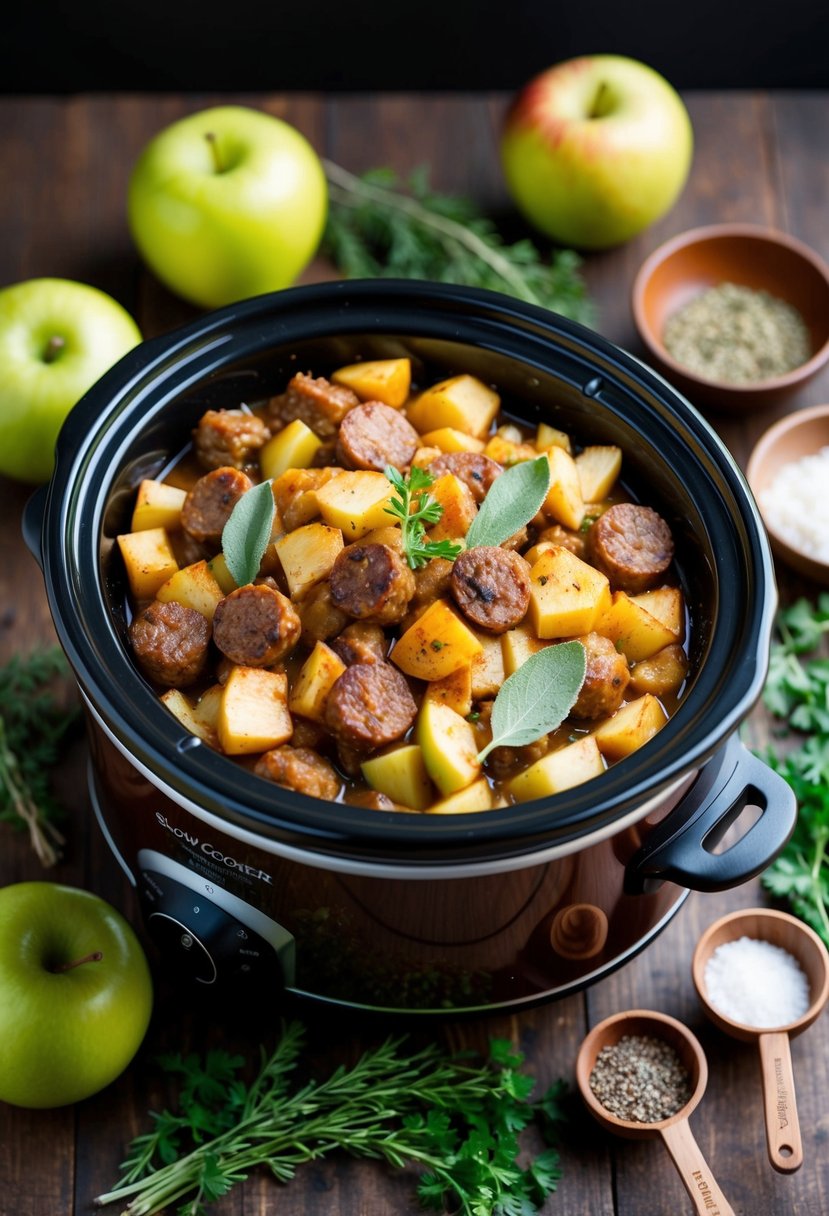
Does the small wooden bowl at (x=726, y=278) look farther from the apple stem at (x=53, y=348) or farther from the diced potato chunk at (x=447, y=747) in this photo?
the diced potato chunk at (x=447, y=747)

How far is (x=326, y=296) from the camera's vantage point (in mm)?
2439

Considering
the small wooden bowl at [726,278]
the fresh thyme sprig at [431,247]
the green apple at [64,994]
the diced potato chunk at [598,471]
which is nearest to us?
the green apple at [64,994]

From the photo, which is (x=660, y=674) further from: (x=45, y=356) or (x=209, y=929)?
(x=45, y=356)

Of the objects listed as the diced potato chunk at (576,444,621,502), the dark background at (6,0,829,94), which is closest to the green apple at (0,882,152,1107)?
the diced potato chunk at (576,444,621,502)

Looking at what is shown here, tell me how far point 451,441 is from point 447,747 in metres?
0.63

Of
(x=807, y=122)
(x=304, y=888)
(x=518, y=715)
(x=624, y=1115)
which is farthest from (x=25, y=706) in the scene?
(x=807, y=122)

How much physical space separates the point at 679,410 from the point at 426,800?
0.77 meters

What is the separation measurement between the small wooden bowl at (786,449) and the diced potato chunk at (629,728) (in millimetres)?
922

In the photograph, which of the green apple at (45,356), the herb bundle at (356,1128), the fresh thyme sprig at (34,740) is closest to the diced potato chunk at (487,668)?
the herb bundle at (356,1128)

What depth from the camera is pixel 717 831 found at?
215 centimetres

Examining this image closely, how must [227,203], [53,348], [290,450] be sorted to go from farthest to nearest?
[227,203] → [53,348] → [290,450]

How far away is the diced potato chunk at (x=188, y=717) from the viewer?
2.08m

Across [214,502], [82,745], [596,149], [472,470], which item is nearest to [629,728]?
[472,470]

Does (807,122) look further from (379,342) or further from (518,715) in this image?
(518,715)
